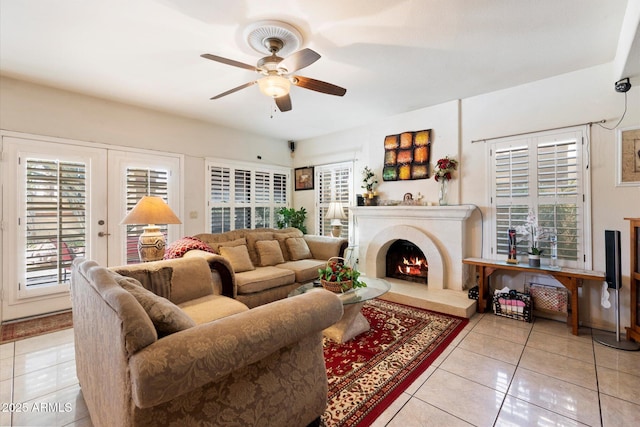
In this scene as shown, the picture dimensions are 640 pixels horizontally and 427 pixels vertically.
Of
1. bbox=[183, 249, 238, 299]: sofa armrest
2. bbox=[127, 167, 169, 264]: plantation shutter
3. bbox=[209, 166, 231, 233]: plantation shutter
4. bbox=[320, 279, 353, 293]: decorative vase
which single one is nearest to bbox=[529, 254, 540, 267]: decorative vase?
bbox=[320, 279, 353, 293]: decorative vase

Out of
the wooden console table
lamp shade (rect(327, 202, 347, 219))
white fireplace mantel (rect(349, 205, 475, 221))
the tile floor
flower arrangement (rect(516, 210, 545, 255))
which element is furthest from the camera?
lamp shade (rect(327, 202, 347, 219))

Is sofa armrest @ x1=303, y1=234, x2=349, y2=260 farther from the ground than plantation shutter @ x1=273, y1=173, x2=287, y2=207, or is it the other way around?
plantation shutter @ x1=273, y1=173, x2=287, y2=207

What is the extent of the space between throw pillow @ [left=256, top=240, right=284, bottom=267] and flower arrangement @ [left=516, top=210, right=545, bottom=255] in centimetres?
312

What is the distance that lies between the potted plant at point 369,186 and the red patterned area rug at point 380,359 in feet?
5.87

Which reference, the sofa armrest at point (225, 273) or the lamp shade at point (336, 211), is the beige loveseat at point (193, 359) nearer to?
the sofa armrest at point (225, 273)

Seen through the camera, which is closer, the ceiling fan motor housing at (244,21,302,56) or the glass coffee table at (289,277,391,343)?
the ceiling fan motor housing at (244,21,302,56)

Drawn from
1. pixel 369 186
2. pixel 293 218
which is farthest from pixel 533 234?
pixel 293 218

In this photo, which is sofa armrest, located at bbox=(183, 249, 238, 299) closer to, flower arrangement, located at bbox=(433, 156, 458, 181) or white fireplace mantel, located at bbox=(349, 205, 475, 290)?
white fireplace mantel, located at bbox=(349, 205, 475, 290)

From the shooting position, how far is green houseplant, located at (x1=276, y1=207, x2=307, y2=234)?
18.6ft

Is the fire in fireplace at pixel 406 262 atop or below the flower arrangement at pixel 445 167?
below

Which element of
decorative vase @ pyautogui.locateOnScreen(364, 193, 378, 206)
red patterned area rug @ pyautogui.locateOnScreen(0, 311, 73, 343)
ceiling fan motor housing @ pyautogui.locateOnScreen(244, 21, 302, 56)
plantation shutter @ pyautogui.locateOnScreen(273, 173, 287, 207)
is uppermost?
ceiling fan motor housing @ pyautogui.locateOnScreen(244, 21, 302, 56)

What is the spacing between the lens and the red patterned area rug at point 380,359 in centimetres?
182

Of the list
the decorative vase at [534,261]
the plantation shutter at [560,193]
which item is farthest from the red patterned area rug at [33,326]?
the plantation shutter at [560,193]

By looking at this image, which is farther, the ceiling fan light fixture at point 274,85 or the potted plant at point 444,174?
the potted plant at point 444,174
